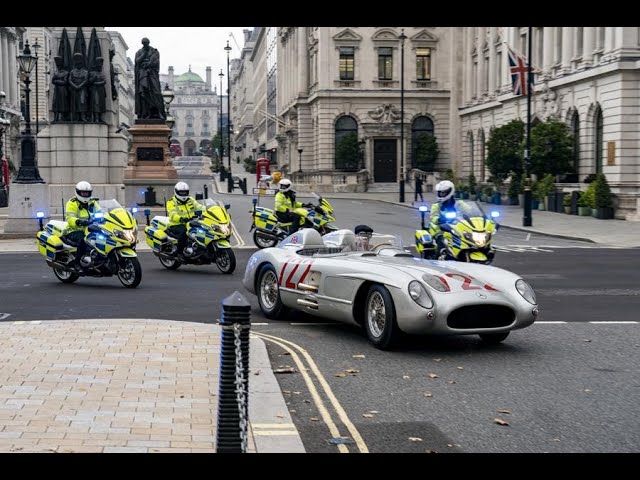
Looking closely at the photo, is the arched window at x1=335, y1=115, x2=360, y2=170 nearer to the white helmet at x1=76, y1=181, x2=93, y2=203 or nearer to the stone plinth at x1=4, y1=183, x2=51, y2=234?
the stone plinth at x1=4, y1=183, x2=51, y2=234

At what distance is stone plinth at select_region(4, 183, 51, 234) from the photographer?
28172mm

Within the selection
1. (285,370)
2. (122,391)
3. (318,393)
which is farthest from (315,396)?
(122,391)

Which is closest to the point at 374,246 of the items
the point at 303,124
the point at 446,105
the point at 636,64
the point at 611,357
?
Result: the point at 611,357

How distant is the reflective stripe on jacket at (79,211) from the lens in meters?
17.0

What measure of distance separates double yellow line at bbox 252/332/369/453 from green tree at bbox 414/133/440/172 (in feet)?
213

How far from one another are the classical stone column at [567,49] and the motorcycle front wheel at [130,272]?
119 feet

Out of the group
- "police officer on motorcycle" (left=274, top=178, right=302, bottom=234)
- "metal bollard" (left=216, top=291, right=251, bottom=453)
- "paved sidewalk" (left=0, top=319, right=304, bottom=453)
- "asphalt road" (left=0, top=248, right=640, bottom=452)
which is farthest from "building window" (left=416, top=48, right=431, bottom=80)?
"metal bollard" (left=216, top=291, right=251, bottom=453)

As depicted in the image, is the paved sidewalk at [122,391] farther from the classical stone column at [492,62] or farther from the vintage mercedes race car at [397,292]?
the classical stone column at [492,62]

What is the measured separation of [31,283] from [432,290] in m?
9.27

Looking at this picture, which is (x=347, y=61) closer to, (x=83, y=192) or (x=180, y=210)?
(x=180, y=210)

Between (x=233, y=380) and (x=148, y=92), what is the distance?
34.2 metres

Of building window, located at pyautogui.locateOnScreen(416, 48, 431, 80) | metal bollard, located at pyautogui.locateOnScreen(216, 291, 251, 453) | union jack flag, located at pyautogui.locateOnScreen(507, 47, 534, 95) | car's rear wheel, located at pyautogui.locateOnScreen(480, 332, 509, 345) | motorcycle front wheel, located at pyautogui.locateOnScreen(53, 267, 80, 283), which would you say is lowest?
car's rear wheel, located at pyautogui.locateOnScreen(480, 332, 509, 345)

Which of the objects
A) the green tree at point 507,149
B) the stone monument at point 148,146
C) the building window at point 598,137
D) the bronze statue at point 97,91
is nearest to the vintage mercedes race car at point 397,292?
the bronze statue at point 97,91
